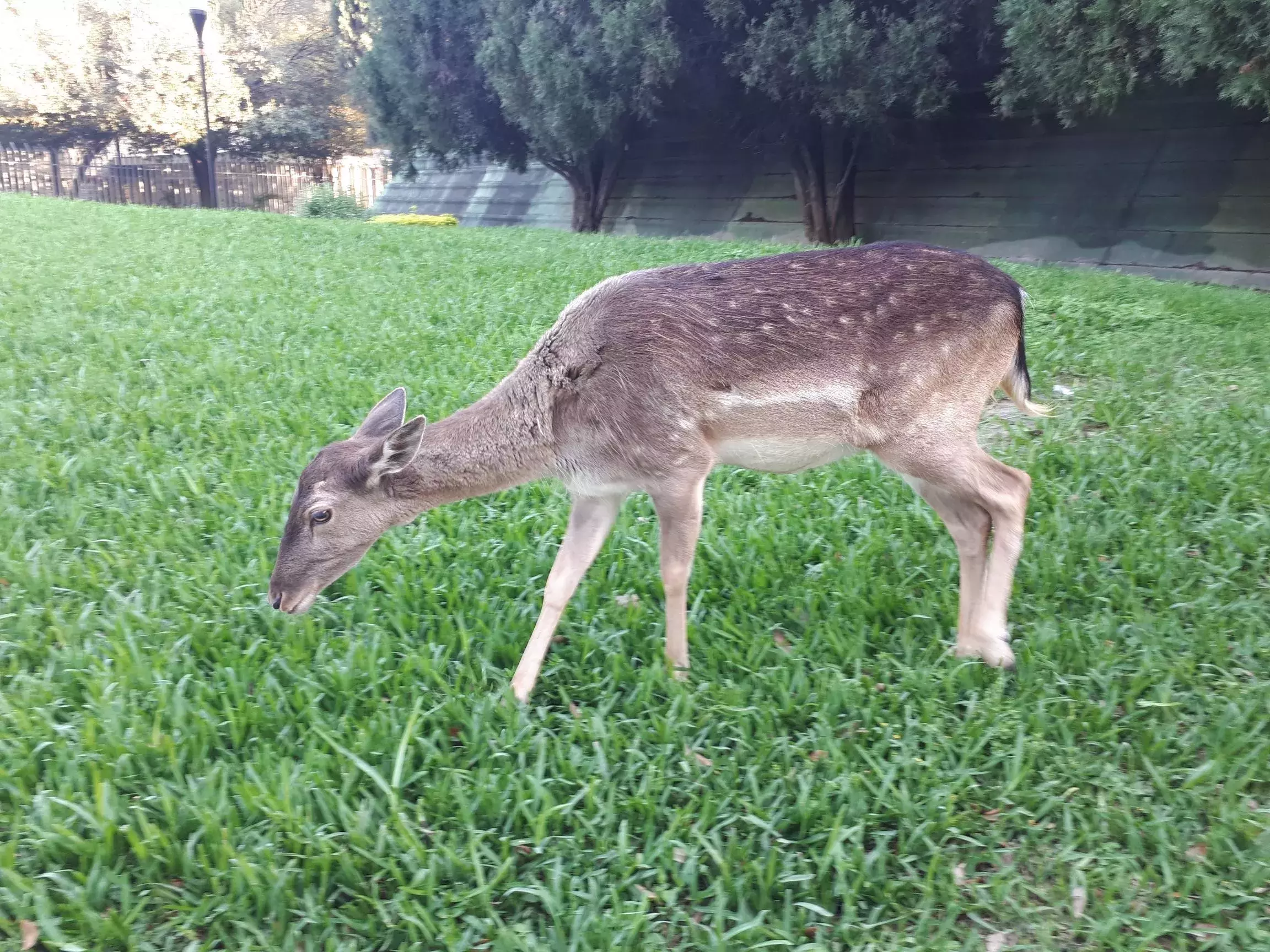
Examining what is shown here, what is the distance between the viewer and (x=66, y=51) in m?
35.0

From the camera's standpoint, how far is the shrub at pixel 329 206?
2886 centimetres

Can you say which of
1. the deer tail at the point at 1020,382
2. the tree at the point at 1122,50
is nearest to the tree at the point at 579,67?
the tree at the point at 1122,50

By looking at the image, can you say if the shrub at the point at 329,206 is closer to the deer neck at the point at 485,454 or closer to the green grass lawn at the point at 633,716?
the green grass lawn at the point at 633,716

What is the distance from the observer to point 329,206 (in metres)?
29.0

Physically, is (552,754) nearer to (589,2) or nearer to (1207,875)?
(1207,875)

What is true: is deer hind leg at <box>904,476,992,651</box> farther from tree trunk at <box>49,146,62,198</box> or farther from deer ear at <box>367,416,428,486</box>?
tree trunk at <box>49,146,62,198</box>

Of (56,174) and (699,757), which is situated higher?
(56,174)

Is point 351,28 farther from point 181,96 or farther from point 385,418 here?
point 385,418

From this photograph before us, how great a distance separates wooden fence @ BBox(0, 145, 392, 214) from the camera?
118ft

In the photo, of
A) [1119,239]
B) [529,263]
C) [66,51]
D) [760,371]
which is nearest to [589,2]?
[529,263]

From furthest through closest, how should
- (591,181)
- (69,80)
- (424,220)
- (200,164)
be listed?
1. (200,164)
2. (69,80)
3. (424,220)
4. (591,181)

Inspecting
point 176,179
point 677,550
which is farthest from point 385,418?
point 176,179

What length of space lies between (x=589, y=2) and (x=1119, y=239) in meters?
10.2

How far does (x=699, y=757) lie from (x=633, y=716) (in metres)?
0.32
